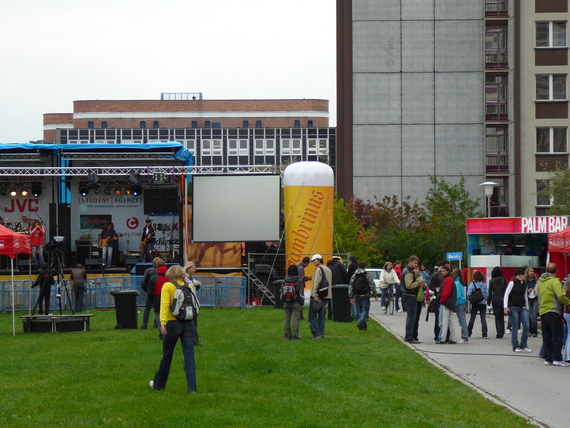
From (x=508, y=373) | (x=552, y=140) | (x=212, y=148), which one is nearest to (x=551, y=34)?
(x=552, y=140)

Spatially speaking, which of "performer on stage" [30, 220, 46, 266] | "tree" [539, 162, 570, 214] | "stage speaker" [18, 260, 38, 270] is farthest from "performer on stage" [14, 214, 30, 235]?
"tree" [539, 162, 570, 214]

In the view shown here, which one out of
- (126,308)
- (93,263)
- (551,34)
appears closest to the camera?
(126,308)

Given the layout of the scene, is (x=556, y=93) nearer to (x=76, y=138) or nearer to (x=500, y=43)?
(x=500, y=43)

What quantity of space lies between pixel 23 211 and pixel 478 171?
35746mm

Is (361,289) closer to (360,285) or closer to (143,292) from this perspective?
(360,285)

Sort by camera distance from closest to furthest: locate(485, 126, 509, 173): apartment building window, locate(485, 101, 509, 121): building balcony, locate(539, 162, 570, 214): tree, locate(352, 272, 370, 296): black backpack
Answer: locate(352, 272, 370, 296): black backpack, locate(539, 162, 570, 214): tree, locate(485, 101, 509, 121): building balcony, locate(485, 126, 509, 173): apartment building window

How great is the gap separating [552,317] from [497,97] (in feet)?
154

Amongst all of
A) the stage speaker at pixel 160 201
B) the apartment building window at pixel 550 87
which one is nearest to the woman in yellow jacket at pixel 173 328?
the stage speaker at pixel 160 201

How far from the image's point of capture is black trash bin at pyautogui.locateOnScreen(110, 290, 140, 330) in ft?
69.5

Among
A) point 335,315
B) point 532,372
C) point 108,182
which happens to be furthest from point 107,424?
point 108,182

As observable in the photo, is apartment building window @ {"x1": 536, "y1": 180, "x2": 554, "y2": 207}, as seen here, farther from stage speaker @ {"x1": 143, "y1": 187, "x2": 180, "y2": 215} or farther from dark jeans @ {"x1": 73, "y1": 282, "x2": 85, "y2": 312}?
dark jeans @ {"x1": 73, "y1": 282, "x2": 85, "y2": 312}

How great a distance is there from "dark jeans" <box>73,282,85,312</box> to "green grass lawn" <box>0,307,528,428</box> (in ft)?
31.1

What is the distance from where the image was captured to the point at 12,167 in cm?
3064

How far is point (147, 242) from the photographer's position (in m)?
32.1
